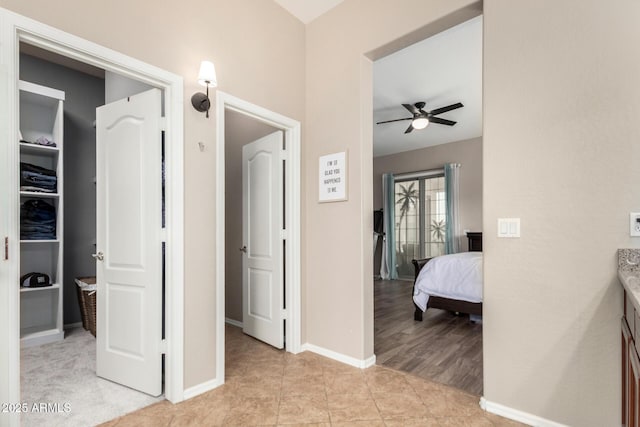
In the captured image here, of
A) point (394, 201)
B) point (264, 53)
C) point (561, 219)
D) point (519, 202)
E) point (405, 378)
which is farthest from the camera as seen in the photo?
point (394, 201)

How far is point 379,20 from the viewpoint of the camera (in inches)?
101

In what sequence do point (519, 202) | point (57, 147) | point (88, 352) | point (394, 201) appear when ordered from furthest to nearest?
point (394, 201)
point (57, 147)
point (88, 352)
point (519, 202)

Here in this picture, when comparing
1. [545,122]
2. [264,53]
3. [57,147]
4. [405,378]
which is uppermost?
[264,53]

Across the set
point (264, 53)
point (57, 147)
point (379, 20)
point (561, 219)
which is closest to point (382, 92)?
point (379, 20)

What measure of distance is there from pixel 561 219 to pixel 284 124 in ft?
6.96

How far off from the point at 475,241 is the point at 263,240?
4.35 metres

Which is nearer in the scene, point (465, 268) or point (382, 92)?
point (465, 268)

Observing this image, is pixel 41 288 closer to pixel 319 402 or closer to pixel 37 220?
pixel 37 220

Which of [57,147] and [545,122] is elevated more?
[57,147]

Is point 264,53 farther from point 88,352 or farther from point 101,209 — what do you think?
point 88,352

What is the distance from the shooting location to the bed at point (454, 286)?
359cm

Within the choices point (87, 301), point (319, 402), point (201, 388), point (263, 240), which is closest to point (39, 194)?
point (87, 301)

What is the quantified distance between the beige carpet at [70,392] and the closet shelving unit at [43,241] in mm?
313

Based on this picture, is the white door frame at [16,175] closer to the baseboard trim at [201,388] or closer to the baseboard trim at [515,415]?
the baseboard trim at [201,388]
